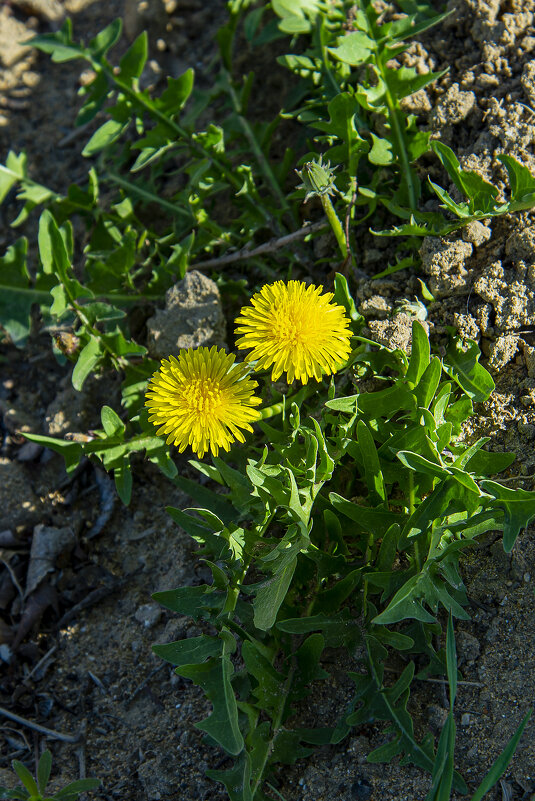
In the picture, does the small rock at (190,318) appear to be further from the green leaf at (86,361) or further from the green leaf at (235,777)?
the green leaf at (235,777)

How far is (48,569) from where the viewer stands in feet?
9.73

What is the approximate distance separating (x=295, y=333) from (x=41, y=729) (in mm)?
1779

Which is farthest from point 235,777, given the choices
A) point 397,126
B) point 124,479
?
point 397,126

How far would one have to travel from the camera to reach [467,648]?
2.31 meters

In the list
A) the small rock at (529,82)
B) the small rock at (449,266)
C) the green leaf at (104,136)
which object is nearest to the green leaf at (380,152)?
the small rock at (449,266)

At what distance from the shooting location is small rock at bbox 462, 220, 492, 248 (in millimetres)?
2662

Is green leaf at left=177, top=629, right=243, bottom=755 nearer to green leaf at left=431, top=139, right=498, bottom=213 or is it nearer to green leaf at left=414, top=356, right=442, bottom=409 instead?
green leaf at left=414, top=356, right=442, bottom=409

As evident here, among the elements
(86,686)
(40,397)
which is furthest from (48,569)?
(40,397)

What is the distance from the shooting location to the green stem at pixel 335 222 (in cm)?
253

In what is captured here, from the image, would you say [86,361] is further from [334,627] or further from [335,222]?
[334,627]

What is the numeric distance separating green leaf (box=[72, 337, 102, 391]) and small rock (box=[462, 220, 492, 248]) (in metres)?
1.55

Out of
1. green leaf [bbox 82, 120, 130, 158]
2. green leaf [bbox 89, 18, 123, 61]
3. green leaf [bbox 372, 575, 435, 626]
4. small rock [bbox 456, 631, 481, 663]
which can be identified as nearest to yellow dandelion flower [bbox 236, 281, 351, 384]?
green leaf [bbox 372, 575, 435, 626]

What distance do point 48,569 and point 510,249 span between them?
2.30m

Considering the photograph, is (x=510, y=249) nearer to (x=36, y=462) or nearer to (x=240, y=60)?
(x=240, y=60)
